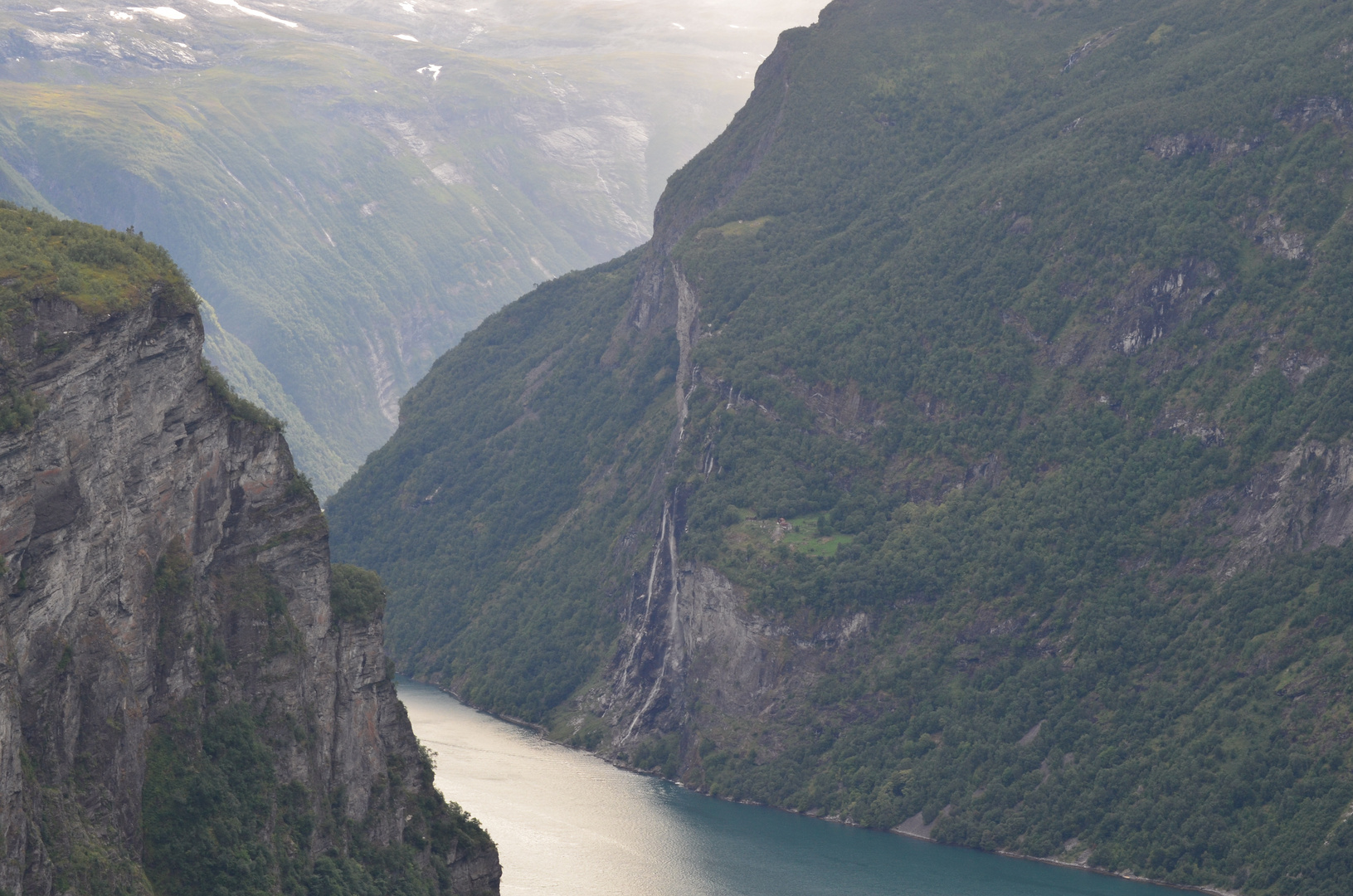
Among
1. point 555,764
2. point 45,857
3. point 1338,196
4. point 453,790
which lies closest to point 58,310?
point 45,857

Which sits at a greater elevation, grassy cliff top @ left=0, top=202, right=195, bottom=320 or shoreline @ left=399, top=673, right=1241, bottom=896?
grassy cliff top @ left=0, top=202, right=195, bottom=320

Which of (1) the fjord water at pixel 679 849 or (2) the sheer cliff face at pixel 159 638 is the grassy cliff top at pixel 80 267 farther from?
(1) the fjord water at pixel 679 849

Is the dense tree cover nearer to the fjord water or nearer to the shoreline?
the fjord water

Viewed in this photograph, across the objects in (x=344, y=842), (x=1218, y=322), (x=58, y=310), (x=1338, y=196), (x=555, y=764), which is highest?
(x=1338, y=196)

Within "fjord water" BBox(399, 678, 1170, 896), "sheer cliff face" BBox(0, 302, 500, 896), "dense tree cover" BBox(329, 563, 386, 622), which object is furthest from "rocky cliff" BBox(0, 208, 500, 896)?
"fjord water" BBox(399, 678, 1170, 896)

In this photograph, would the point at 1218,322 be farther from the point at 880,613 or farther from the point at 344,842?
the point at 344,842

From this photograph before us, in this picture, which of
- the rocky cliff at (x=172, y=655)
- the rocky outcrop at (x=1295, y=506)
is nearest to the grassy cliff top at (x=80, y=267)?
the rocky cliff at (x=172, y=655)

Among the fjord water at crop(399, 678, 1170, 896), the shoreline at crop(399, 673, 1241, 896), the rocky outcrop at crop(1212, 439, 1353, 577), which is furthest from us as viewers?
the rocky outcrop at crop(1212, 439, 1353, 577)
